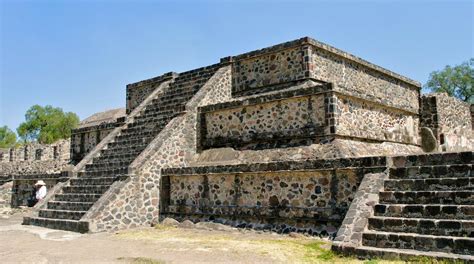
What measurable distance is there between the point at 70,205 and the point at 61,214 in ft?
1.23

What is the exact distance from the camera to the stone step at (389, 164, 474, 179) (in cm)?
765

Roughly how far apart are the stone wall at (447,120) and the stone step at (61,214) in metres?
11.8

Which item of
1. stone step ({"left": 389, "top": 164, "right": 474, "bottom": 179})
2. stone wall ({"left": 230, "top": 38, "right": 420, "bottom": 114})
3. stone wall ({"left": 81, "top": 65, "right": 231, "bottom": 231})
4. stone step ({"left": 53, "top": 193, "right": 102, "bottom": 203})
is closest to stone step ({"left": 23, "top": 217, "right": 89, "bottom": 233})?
stone wall ({"left": 81, "top": 65, "right": 231, "bottom": 231})

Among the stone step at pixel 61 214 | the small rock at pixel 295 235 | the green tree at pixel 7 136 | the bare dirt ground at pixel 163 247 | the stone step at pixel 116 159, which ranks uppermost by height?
the green tree at pixel 7 136

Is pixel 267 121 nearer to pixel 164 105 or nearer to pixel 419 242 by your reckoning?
pixel 164 105

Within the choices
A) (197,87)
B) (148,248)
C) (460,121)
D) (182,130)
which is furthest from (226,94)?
(460,121)

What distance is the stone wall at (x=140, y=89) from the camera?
1789cm

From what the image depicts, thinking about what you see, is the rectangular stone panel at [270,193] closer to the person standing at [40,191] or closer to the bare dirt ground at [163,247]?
the bare dirt ground at [163,247]

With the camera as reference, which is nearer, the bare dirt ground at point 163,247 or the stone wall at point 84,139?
the bare dirt ground at point 163,247

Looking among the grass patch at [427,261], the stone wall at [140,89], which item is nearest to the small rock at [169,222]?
the grass patch at [427,261]

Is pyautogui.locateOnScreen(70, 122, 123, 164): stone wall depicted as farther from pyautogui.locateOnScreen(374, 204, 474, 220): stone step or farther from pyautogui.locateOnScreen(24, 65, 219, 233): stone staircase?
pyautogui.locateOnScreen(374, 204, 474, 220): stone step

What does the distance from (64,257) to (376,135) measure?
333 inches

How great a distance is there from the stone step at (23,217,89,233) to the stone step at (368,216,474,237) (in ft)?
22.7

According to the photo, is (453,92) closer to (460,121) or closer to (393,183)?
(460,121)
